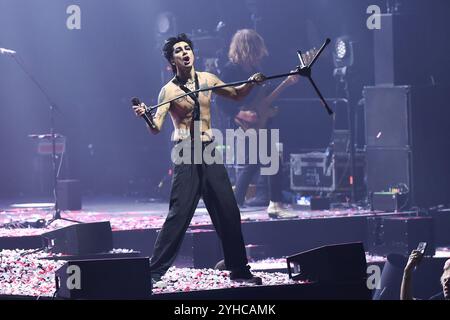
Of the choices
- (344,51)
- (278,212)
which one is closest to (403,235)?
(278,212)

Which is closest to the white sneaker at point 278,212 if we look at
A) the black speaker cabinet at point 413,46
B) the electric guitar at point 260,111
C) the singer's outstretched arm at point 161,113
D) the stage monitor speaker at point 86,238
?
the electric guitar at point 260,111

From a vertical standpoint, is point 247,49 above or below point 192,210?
above

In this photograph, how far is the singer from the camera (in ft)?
29.5

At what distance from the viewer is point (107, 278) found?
8172 millimetres

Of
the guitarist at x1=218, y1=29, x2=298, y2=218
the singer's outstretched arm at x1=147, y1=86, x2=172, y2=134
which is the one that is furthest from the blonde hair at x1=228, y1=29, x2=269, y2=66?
the singer's outstretched arm at x1=147, y1=86, x2=172, y2=134

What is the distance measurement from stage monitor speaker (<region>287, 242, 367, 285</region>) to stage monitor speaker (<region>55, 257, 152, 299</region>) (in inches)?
52.2

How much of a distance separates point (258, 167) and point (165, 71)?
4.00 metres

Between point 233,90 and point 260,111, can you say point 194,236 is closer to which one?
point 260,111

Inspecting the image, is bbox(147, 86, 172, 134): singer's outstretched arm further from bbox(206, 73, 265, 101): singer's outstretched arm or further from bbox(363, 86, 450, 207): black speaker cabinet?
bbox(363, 86, 450, 207): black speaker cabinet

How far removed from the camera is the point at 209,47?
53.1 ft

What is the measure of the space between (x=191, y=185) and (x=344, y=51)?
6.78 meters

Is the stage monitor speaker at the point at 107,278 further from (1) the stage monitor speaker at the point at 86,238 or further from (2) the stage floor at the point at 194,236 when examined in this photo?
(1) the stage monitor speaker at the point at 86,238
